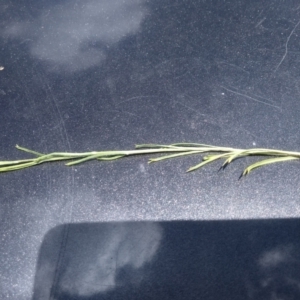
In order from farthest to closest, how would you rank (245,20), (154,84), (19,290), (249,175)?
(245,20), (154,84), (249,175), (19,290)

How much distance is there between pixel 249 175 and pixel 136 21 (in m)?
0.60

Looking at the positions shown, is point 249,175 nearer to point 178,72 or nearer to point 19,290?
point 178,72

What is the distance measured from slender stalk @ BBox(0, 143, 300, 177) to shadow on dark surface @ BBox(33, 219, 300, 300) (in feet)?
0.58

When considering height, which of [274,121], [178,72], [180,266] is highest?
[178,72]

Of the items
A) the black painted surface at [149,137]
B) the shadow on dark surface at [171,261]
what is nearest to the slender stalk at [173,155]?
the black painted surface at [149,137]

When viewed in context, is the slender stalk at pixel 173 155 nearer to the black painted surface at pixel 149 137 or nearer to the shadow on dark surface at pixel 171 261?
the black painted surface at pixel 149 137

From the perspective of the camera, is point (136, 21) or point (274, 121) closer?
point (274, 121)

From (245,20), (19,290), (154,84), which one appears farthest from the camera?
(245,20)

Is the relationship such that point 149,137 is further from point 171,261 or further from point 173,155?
point 171,261

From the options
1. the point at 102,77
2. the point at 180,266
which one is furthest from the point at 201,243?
the point at 102,77

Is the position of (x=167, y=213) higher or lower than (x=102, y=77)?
lower

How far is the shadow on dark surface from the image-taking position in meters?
1.38

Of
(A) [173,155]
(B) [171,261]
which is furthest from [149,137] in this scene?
(B) [171,261]

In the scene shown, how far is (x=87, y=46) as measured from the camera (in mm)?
1775
